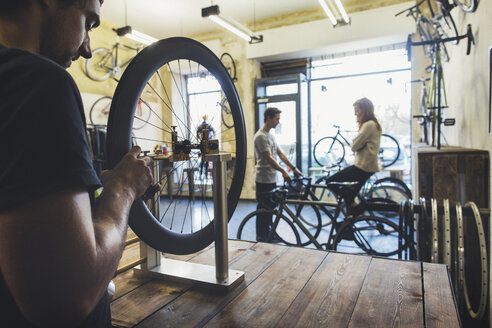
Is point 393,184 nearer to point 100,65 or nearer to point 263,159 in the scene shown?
point 263,159

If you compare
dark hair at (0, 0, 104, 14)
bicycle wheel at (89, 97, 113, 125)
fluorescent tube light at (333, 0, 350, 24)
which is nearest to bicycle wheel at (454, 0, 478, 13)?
fluorescent tube light at (333, 0, 350, 24)

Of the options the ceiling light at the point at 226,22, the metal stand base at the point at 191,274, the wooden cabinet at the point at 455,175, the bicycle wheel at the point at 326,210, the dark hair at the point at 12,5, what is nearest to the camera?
the dark hair at the point at 12,5

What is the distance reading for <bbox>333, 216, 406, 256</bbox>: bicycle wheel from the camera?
9.75 feet

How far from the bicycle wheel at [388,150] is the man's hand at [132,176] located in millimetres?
5435

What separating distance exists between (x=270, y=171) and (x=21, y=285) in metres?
3.11

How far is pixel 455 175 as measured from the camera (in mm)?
2348

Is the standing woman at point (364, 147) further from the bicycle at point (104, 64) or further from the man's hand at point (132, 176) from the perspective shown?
the bicycle at point (104, 64)

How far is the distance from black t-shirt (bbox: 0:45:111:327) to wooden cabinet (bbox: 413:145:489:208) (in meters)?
2.56

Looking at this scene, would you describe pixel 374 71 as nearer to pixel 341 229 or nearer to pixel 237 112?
pixel 341 229

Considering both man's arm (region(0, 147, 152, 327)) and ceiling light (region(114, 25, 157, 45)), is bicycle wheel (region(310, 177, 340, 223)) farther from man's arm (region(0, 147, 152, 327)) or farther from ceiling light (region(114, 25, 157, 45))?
ceiling light (region(114, 25, 157, 45))

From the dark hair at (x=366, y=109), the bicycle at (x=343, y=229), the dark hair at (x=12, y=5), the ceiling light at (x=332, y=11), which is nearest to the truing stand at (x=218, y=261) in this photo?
the dark hair at (x=12, y=5)

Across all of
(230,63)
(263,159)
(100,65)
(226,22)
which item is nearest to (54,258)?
(263,159)

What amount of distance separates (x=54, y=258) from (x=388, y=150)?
593cm

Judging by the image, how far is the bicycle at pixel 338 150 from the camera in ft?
18.3
